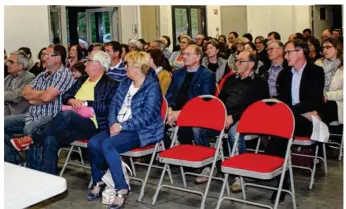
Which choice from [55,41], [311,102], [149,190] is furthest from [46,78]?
[55,41]

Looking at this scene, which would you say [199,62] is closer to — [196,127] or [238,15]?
[196,127]

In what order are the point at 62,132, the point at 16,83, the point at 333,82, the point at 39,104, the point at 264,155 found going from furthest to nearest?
the point at 16,83 < the point at 333,82 < the point at 39,104 < the point at 62,132 < the point at 264,155

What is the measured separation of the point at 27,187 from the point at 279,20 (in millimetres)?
11556

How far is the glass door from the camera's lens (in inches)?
457

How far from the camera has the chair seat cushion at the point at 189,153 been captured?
3.50 m

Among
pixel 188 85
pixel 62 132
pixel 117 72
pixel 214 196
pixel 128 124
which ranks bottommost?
pixel 214 196

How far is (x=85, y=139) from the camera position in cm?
421

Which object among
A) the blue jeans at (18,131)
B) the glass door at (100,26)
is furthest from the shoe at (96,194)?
the glass door at (100,26)

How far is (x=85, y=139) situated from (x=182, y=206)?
1062mm

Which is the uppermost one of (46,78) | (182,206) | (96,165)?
(46,78)

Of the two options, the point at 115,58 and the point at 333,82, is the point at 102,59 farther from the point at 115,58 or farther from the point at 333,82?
the point at 333,82

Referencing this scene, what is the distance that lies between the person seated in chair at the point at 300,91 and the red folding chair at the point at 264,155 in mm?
174

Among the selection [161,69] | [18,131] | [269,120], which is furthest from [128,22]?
[269,120]

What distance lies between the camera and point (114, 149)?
373 cm
